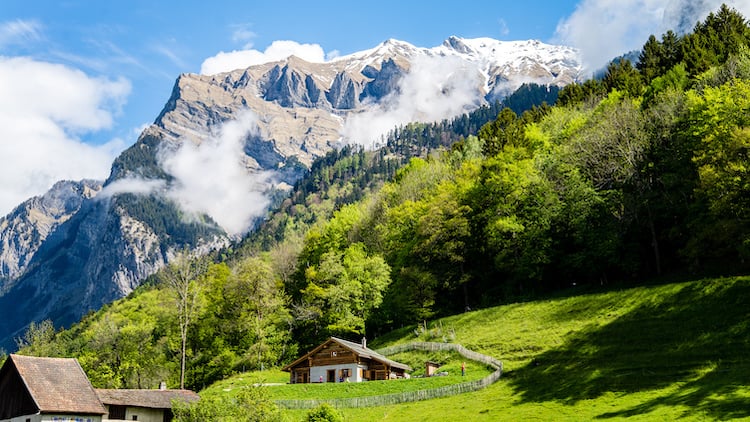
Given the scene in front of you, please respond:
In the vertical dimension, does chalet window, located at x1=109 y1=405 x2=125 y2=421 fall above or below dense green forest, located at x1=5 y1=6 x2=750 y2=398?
below

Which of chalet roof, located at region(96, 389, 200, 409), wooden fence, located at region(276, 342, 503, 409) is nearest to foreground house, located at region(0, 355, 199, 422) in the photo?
chalet roof, located at region(96, 389, 200, 409)

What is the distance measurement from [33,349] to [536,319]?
91.2 meters

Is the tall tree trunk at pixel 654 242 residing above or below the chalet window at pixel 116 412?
above

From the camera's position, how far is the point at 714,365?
4456 centimetres

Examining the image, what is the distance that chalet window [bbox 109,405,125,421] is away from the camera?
54.8 meters

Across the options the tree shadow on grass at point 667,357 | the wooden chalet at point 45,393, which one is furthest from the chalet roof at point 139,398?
the tree shadow on grass at point 667,357

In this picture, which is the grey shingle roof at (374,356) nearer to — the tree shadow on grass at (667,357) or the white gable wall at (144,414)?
the tree shadow on grass at (667,357)

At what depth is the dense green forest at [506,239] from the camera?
70938 millimetres

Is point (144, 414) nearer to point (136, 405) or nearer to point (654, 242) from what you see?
point (136, 405)

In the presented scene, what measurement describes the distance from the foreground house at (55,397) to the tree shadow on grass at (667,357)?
104 ft

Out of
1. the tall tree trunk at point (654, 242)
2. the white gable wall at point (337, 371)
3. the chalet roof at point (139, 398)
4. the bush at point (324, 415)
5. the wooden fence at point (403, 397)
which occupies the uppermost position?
the tall tree trunk at point (654, 242)

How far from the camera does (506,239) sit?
8488 cm

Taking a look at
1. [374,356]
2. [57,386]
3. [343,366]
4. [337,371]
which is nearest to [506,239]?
[374,356]

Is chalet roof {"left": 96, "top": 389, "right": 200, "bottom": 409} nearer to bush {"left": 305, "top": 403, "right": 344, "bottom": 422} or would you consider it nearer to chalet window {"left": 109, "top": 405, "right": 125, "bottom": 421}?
chalet window {"left": 109, "top": 405, "right": 125, "bottom": 421}
